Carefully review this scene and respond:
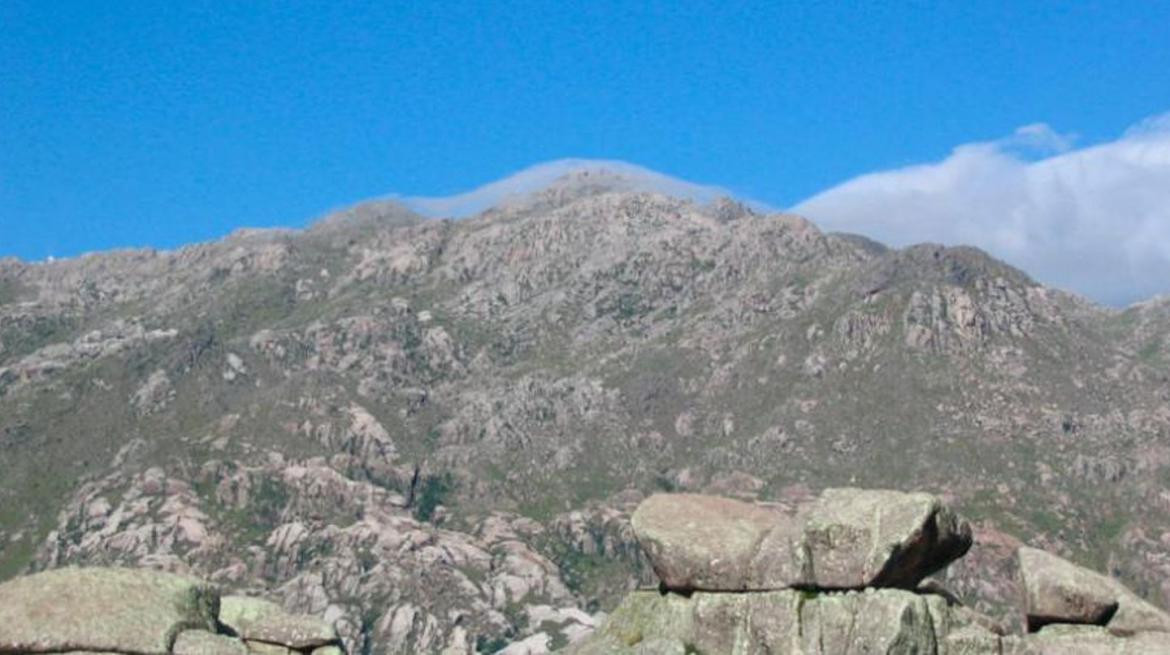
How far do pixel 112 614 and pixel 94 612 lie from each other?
454 millimetres

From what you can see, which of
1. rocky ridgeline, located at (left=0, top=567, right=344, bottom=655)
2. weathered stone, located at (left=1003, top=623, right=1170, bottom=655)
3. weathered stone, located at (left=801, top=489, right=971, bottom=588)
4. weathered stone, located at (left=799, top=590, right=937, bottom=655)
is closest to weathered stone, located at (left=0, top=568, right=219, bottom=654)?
rocky ridgeline, located at (left=0, top=567, right=344, bottom=655)

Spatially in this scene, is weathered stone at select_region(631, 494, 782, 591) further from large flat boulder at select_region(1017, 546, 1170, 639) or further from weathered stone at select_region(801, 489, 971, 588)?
large flat boulder at select_region(1017, 546, 1170, 639)

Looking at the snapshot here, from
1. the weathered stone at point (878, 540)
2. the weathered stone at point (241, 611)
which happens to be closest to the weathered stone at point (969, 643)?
the weathered stone at point (878, 540)

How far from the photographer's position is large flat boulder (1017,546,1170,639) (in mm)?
42281

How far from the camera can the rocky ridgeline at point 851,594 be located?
133ft

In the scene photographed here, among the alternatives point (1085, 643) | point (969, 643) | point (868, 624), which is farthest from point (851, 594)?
point (1085, 643)

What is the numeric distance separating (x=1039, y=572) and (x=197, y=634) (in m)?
24.7

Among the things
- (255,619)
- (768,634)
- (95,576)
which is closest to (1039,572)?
(768,634)

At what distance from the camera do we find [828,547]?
41.1 meters

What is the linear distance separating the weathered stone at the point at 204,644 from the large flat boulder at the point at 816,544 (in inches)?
501

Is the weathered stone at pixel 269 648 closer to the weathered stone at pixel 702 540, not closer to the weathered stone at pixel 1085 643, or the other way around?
the weathered stone at pixel 702 540

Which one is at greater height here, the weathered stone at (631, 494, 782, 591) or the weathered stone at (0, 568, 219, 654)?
the weathered stone at (631, 494, 782, 591)

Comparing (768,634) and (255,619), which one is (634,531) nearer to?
(768,634)

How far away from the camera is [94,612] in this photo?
3750 cm
